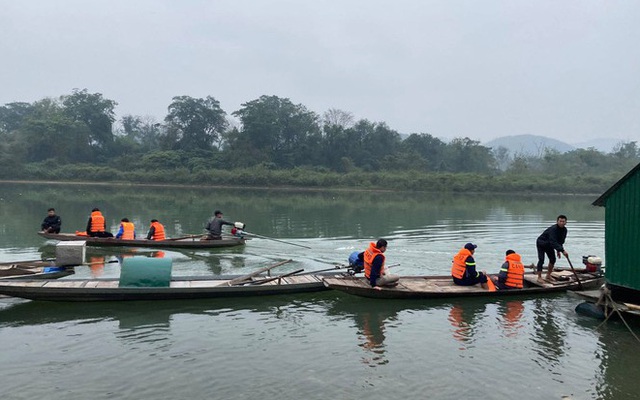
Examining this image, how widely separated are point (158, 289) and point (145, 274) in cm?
40

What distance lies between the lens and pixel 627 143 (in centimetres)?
8762

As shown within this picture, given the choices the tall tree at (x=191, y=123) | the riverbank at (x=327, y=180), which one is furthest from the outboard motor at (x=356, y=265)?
the tall tree at (x=191, y=123)

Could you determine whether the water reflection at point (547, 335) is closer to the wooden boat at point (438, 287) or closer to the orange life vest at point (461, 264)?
the wooden boat at point (438, 287)

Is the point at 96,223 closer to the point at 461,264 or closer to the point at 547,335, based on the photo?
the point at 461,264

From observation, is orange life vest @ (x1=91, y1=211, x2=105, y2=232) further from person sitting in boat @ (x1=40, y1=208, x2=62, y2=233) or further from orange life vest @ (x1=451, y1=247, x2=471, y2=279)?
orange life vest @ (x1=451, y1=247, x2=471, y2=279)

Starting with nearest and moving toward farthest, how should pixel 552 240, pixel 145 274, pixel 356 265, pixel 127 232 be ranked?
pixel 145 274, pixel 552 240, pixel 356 265, pixel 127 232

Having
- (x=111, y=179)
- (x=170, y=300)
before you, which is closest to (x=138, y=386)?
(x=170, y=300)

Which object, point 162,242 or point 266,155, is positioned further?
point 266,155

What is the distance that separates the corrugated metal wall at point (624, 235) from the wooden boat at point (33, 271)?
10.8 m

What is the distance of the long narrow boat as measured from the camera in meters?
10.3

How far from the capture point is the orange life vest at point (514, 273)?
39.0 ft

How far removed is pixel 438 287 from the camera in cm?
1184

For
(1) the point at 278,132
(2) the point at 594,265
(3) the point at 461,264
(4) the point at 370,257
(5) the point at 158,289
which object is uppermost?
(1) the point at 278,132

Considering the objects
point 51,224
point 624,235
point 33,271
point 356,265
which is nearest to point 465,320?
point 356,265
